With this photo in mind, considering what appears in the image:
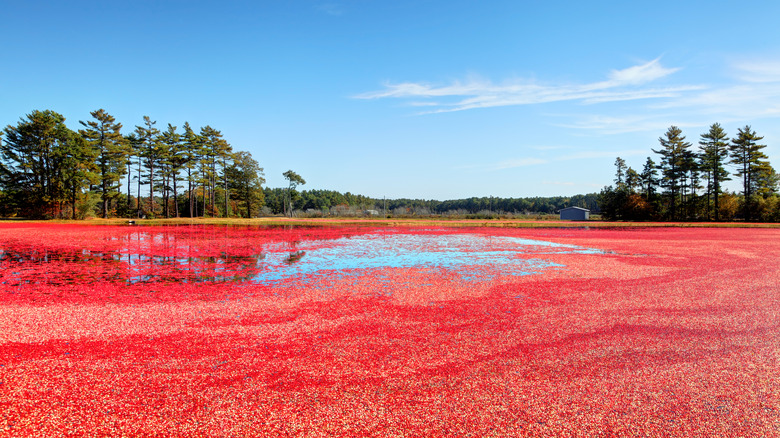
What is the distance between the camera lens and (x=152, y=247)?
57.2ft

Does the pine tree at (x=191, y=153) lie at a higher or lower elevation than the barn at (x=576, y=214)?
higher

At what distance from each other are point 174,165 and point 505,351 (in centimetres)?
5715

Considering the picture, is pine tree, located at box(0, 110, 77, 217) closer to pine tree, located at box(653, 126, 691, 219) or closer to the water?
→ the water

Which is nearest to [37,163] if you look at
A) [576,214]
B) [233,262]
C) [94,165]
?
[94,165]

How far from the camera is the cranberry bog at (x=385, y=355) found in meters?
3.52

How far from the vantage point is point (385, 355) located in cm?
504

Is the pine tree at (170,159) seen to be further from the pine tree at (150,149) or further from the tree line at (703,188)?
the tree line at (703,188)

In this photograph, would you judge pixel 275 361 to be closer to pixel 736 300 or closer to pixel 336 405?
pixel 336 405

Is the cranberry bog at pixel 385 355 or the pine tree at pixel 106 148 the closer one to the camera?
the cranberry bog at pixel 385 355

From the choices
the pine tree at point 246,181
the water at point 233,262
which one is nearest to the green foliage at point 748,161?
the water at point 233,262

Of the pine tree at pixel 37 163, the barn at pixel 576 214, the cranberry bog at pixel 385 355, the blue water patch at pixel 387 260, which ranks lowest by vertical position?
the cranberry bog at pixel 385 355

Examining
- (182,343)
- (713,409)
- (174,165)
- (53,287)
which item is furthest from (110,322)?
(174,165)

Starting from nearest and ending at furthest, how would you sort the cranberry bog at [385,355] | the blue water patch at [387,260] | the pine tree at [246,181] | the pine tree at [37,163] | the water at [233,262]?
the cranberry bog at [385,355]
the water at [233,262]
the blue water patch at [387,260]
the pine tree at [37,163]
the pine tree at [246,181]

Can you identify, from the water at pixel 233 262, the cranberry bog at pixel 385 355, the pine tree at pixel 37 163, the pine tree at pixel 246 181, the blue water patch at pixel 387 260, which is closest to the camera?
the cranberry bog at pixel 385 355
